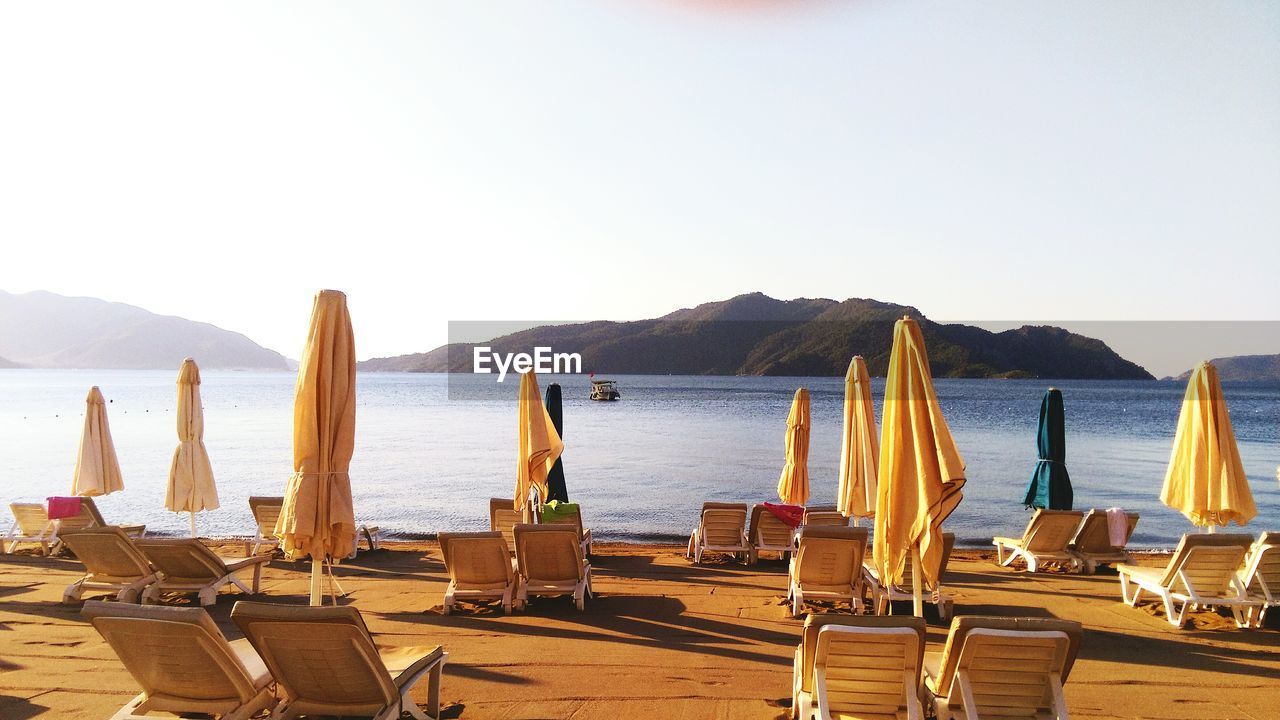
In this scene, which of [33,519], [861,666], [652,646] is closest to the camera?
[861,666]

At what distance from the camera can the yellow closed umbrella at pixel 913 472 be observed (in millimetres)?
5016

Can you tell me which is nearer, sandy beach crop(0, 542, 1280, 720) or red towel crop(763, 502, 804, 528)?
sandy beach crop(0, 542, 1280, 720)

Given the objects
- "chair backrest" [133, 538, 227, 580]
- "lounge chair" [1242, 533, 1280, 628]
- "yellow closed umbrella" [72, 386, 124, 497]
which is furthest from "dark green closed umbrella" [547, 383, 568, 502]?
"lounge chair" [1242, 533, 1280, 628]

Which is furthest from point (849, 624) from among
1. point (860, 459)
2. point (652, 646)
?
point (860, 459)

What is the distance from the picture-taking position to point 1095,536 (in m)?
9.95

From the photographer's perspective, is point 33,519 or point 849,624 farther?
point 33,519

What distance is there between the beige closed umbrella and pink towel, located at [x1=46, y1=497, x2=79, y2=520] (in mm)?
1469

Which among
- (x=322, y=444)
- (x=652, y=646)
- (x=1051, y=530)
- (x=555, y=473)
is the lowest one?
(x=652, y=646)

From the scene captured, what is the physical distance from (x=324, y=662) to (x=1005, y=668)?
12.1 ft

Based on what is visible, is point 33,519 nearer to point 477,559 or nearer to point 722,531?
point 477,559

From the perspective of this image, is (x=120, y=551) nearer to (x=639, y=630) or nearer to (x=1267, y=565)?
(x=639, y=630)

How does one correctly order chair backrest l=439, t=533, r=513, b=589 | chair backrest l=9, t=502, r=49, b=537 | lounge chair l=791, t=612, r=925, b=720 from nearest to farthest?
lounge chair l=791, t=612, r=925, b=720
chair backrest l=439, t=533, r=513, b=589
chair backrest l=9, t=502, r=49, b=537

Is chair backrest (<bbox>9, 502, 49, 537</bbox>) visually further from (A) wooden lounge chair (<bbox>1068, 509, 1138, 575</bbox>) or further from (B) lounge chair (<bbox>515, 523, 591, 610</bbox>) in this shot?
(A) wooden lounge chair (<bbox>1068, 509, 1138, 575</bbox>)

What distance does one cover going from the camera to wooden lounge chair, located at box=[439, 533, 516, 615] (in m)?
7.56
